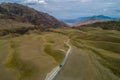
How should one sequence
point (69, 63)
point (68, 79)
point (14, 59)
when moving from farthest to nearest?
point (14, 59)
point (69, 63)
point (68, 79)

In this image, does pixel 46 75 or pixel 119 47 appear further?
pixel 119 47

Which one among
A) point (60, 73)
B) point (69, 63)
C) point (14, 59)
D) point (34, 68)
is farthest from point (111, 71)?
point (14, 59)

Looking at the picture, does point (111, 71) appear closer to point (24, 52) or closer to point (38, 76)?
point (38, 76)

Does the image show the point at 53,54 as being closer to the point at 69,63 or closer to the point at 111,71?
the point at 69,63

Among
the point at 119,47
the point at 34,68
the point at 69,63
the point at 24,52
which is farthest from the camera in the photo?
the point at 119,47

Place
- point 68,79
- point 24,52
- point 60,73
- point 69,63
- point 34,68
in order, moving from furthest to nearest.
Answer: point 24,52, point 69,63, point 34,68, point 60,73, point 68,79

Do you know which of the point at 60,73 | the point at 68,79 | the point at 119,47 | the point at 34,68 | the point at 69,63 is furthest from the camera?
the point at 119,47

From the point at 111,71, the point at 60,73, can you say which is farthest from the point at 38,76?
the point at 111,71

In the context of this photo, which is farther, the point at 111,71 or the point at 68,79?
the point at 111,71
